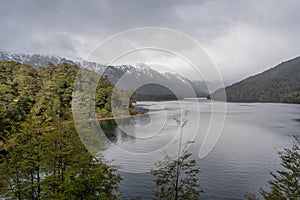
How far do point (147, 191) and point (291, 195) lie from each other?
9.10 metres

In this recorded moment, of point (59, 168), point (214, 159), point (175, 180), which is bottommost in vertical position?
point (214, 159)

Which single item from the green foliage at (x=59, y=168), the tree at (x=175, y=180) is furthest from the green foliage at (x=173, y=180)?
the green foliage at (x=59, y=168)

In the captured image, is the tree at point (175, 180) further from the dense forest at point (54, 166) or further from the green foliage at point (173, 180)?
the dense forest at point (54, 166)

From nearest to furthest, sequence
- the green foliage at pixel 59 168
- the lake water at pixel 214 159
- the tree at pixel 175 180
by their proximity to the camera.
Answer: the green foliage at pixel 59 168, the tree at pixel 175 180, the lake water at pixel 214 159

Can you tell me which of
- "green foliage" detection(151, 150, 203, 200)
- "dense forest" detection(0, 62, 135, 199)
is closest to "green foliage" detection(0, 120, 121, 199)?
"dense forest" detection(0, 62, 135, 199)

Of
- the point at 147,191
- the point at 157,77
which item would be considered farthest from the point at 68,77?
the point at 157,77

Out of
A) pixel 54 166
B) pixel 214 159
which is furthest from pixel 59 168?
pixel 214 159

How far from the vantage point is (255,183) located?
16.7 m

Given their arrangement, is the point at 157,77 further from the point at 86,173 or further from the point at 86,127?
the point at 86,173

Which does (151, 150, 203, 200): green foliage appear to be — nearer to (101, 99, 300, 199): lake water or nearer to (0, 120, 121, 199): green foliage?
(0, 120, 121, 199): green foliage

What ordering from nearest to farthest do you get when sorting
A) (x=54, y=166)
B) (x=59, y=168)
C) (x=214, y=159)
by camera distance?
1. (x=59, y=168)
2. (x=54, y=166)
3. (x=214, y=159)

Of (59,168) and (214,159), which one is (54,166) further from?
(214,159)

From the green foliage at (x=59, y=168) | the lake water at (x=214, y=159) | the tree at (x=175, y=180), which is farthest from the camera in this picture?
the lake water at (x=214, y=159)

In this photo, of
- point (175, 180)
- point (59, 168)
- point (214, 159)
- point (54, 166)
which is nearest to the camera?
point (59, 168)
